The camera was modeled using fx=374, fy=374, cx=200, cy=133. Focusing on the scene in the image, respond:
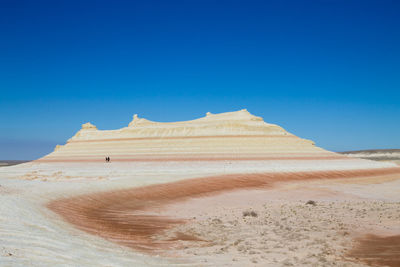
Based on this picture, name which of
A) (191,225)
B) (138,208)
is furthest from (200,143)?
(191,225)

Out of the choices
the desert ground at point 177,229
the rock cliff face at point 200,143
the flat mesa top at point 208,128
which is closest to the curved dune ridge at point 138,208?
the desert ground at point 177,229

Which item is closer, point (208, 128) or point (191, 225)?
point (191, 225)

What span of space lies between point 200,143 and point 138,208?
3719 centimetres

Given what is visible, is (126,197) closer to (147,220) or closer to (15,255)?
(147,220)

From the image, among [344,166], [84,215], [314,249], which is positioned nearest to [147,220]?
[84,215]

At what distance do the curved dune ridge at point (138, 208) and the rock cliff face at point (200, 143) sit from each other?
17.4 m

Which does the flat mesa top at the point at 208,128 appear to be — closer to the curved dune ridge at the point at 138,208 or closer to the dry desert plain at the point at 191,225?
the dry desert plain at the point at 191,225

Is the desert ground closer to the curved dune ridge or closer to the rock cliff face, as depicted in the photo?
the curved dune ridge

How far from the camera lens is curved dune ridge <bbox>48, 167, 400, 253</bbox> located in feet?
41.7

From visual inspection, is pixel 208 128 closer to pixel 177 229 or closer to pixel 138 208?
pixel 138 208

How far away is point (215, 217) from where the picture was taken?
17.2 metres

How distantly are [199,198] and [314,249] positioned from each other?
579 inches

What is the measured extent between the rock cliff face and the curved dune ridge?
1741 centimetres

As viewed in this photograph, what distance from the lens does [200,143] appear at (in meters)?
57.0
